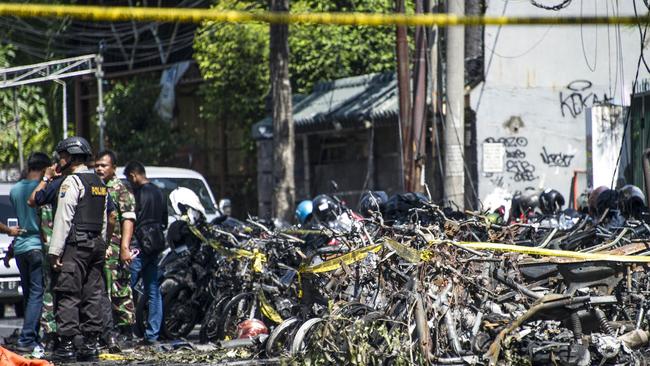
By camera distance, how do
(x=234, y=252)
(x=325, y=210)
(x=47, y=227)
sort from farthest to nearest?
(x=325, y=210) → (x=234, y=252) → (x=47, y=227)

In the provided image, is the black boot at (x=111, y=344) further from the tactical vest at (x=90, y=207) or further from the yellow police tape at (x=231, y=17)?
the yellow police tape at (x=231, y=17)

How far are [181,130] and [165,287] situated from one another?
21.1 m

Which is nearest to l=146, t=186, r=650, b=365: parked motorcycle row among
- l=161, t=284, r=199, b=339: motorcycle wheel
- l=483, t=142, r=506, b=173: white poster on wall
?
l=161, t=284, r=199, b=339: motorcycle wheel

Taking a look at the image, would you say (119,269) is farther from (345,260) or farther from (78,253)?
(345,260)

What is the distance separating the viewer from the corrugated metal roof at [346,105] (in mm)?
21906

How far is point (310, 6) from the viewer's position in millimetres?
25719

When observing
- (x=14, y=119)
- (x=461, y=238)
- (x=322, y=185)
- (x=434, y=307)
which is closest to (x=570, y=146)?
(x=322, y=185)

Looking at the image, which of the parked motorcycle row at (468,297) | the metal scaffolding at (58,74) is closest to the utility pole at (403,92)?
the parked motorcycle row at (468,297)

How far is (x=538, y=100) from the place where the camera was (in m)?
20.4

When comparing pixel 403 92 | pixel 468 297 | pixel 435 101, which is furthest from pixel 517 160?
pixel 468 297

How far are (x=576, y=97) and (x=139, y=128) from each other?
15.0 meters

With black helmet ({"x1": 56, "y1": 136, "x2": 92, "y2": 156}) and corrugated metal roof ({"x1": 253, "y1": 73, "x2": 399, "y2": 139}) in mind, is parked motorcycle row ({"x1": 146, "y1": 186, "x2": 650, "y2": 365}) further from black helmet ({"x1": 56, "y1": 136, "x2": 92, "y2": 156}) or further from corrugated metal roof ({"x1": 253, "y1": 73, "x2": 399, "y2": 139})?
corrugated metal roof ({"x1": 253, "y1": 73, "x2": 399, "y2": 139})

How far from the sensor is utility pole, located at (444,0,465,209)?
1530 cm

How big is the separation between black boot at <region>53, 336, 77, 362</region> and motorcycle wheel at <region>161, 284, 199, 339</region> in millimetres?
2254
